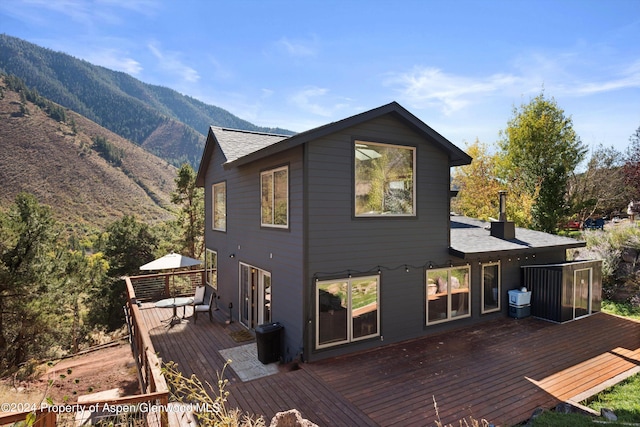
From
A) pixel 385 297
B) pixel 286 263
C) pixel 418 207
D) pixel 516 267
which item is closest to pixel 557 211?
pixel 516 267

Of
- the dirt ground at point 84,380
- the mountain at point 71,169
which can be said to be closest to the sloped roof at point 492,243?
the dirt ground at point 84,380

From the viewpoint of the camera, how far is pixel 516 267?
32.7 ft

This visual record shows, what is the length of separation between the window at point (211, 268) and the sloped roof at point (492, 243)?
8176 millimetres

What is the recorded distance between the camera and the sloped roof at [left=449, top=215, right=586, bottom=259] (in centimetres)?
857

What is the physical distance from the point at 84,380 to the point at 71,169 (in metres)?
50.5

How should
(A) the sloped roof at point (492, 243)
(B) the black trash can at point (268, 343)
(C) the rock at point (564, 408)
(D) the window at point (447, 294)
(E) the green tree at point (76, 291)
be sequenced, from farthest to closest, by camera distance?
1. (E) the green tree at point (76, 291)
2. (A) the sloped roof at point (492, 243)
3. (D) the window at point (447, 294)
4. (B) the black trash can at point (268, 343)
5. (C) the rock at point (564, 408)

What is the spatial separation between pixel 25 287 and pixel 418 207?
16177 mm

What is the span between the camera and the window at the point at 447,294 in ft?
27.2

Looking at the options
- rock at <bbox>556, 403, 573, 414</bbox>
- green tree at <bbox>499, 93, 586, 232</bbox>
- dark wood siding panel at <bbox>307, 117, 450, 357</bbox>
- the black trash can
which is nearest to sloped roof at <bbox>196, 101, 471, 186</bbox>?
dark wood siding panel at <bbox>307, 117, 450, 357</bbox>

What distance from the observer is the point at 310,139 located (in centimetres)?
646

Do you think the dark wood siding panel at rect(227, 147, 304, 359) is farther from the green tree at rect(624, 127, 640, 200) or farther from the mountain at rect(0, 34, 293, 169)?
the mountain at rect(0, 34, 293, 169)

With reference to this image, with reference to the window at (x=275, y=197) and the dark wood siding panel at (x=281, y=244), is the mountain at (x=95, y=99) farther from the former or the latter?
the window at (x=275, y=197)

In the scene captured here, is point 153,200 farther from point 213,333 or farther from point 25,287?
point 213,333

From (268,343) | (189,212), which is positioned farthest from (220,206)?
(189,212)
